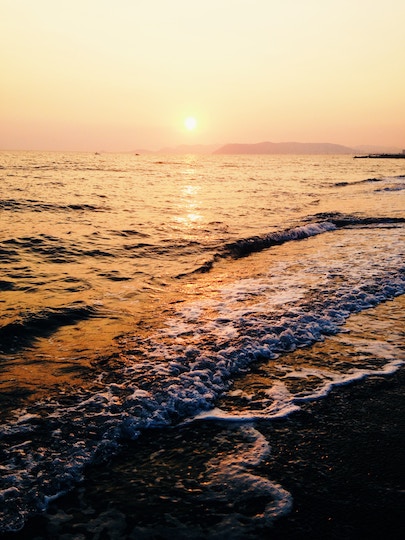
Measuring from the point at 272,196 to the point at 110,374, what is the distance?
2916 centimetres

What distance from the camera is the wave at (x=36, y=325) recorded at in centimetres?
678

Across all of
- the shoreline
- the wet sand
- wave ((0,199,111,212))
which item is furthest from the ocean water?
wave ((0,199,111,212))

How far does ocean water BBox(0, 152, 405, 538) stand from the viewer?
348cm

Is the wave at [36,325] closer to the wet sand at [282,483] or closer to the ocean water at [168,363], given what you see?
the ocean water at [168,363]

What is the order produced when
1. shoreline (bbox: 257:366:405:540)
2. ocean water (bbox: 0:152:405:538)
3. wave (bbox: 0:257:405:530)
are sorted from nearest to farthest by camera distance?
shoreline (bbox: 257:366:405:540), ocean water (bbox: 0:152:405:538), wave (bbox: 0:257:405:530)

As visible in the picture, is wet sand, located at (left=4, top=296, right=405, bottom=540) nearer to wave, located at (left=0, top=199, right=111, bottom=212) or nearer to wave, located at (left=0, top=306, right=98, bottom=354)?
wave, located at (left=0, top=306, right=98, bottom=354)

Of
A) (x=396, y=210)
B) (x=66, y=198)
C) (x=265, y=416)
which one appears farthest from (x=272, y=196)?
(x=265, y=416)

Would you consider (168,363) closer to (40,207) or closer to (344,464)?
(344,464)

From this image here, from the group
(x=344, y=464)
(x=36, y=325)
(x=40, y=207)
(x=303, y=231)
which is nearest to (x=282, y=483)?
(x=344, y=464)

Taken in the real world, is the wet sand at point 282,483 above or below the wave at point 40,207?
below

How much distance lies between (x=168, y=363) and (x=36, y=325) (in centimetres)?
301

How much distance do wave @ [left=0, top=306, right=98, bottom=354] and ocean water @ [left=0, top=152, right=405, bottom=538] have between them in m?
0.04

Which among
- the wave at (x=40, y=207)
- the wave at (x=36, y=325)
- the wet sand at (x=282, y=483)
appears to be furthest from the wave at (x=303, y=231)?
the wave at (x=40, y=207)

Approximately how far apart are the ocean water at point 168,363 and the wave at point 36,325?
0.04 m
